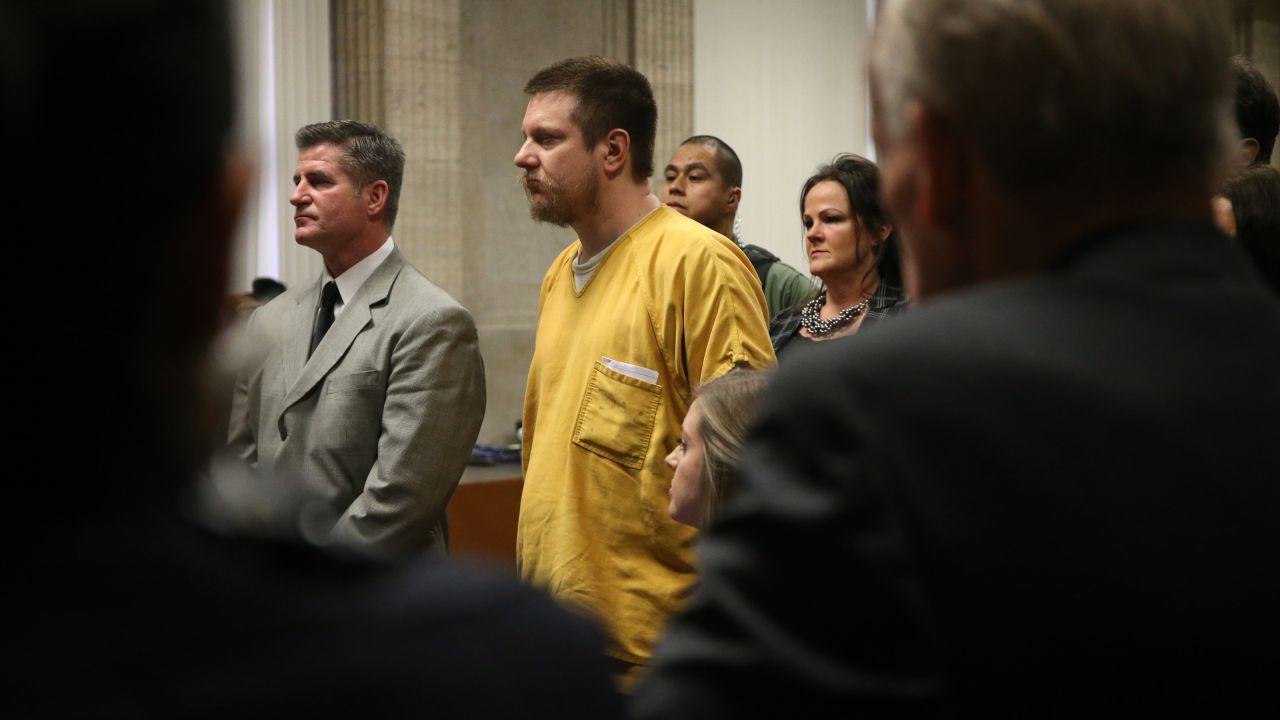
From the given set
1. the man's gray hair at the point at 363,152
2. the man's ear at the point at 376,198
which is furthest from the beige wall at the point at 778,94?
the man's ear at the point at 376,198

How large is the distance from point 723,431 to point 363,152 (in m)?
1.81

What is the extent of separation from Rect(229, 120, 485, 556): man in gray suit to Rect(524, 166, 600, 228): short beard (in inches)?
14.1

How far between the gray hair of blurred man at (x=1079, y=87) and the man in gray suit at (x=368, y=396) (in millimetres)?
2421

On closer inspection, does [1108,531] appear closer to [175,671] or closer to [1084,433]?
[1084,433]

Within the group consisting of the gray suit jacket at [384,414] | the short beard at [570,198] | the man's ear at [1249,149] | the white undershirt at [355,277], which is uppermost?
the man's ear at [1249,149]

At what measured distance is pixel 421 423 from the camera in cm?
330

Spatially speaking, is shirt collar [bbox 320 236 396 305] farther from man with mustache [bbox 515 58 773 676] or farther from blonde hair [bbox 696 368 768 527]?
blonde hair [bbox 696 368 768 527]

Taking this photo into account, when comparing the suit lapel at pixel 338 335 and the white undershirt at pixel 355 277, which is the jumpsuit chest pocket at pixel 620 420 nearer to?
the suit lapel at pixel 338 335

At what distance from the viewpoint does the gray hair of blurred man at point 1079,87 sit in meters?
0.93

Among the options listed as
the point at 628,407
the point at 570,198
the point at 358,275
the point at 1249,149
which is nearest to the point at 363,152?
the point at 358,275

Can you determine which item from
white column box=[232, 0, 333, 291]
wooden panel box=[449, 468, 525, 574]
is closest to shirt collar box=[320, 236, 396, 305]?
wooden panel box=[449, 468, 525, 574]

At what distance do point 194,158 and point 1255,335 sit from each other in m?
Answer: 0.70

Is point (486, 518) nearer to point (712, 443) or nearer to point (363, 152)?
point (363, 152)

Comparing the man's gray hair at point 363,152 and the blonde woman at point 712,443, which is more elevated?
the man's gray hair at point 363,152
